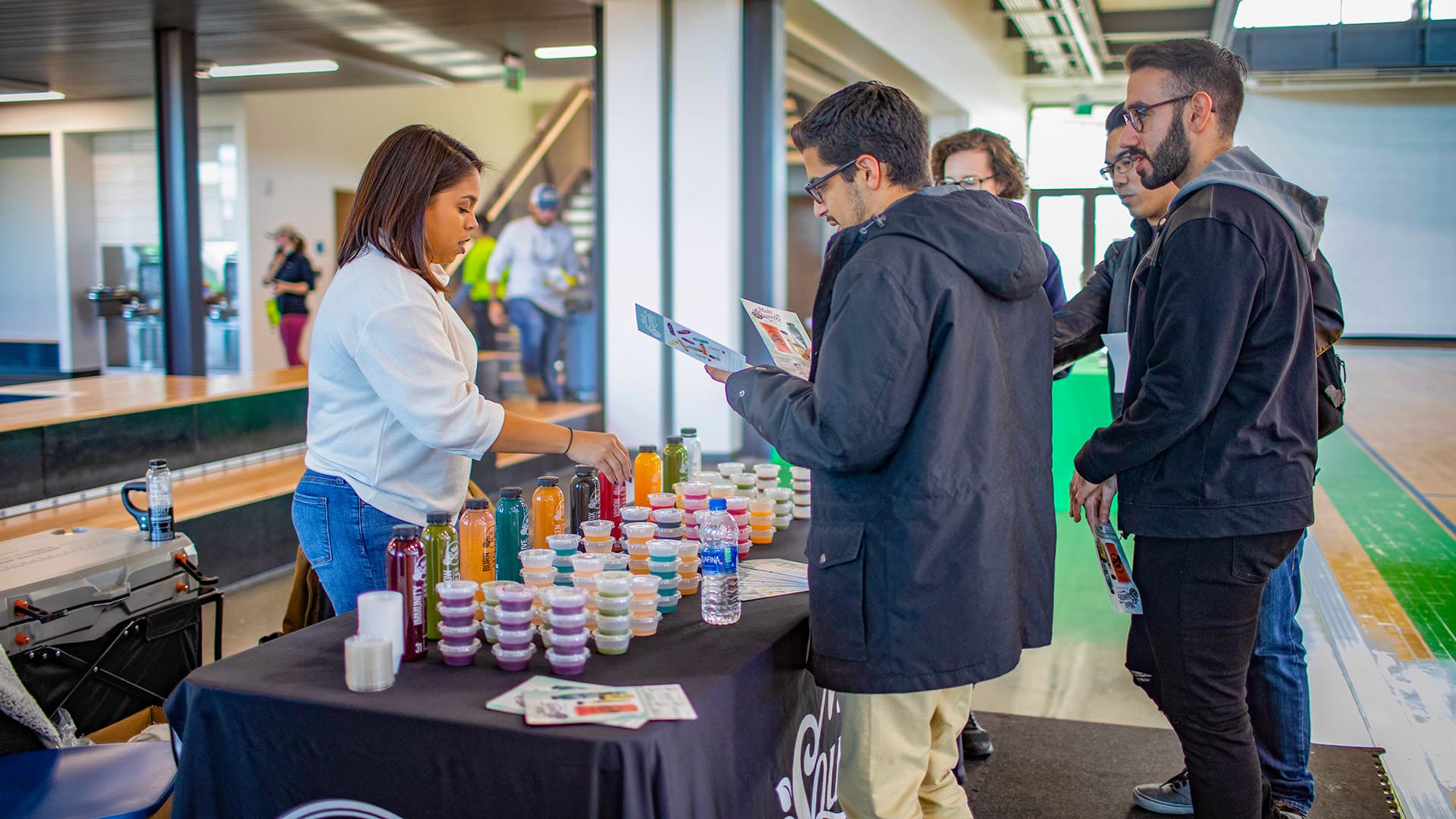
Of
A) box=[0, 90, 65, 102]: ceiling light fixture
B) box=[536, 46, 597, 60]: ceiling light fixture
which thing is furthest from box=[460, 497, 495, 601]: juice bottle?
→ box=[0, 90, 65, 102]: ceiling light fixture

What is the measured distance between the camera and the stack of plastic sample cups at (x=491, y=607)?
5.57ft

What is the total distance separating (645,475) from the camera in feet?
8.03

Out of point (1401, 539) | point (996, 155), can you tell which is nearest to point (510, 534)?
point (996, 155)

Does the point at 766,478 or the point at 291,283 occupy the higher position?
the point at 291,283

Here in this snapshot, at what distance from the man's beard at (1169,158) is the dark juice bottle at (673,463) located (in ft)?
3.70

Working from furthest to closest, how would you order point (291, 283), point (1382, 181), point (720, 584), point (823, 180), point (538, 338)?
point (1382, 181) < point (291, 283) < point (538, 338) < point (720, 584) < point (823, 180)

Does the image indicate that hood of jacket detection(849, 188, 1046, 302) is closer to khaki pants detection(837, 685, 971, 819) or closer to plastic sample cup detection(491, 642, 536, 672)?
khaki pants detection(837, 685, 971, 819)

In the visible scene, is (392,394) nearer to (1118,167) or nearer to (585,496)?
(585,496)

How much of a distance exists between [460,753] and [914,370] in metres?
0.80

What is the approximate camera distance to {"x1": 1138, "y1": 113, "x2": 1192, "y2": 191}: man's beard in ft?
6.84

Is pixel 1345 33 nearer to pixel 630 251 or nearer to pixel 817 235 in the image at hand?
pixel 817 235

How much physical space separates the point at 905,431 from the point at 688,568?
0.58 m

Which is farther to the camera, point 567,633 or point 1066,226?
point 1066,226

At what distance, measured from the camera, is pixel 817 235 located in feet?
55.2
